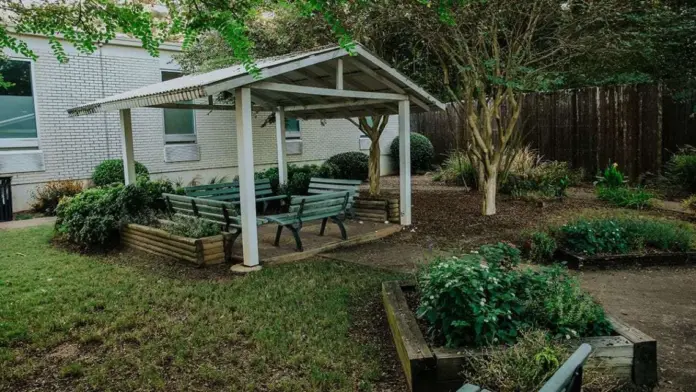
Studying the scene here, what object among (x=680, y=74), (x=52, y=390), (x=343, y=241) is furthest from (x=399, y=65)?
(x=52, y=390)

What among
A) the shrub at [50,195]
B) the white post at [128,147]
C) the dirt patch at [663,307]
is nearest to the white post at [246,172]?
the white post at [128,147]

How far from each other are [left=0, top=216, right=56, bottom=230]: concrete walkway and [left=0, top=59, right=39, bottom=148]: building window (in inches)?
87.5

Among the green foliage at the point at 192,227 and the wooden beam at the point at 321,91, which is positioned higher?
the wooden beam at the point at 321,91

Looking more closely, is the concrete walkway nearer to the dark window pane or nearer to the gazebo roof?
the dark window pane

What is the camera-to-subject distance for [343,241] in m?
8.14

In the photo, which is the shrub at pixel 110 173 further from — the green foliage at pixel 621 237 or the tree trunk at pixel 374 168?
the green foliage at pixel 621 237

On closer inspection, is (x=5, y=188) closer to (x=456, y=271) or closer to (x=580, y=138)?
(x=456, y=271)

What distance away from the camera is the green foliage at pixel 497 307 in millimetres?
3646

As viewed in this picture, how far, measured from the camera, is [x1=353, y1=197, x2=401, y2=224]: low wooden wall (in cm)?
970

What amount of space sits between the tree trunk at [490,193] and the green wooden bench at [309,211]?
3200 mm

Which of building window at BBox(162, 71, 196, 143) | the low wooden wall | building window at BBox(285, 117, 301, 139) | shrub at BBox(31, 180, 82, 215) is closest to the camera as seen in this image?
the low wooden wall

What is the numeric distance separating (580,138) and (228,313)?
1308 cm

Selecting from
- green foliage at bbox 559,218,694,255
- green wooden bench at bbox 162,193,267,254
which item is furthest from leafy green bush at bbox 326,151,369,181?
green foliage at bbox 559,218,694,255

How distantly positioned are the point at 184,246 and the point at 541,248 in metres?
4.81
